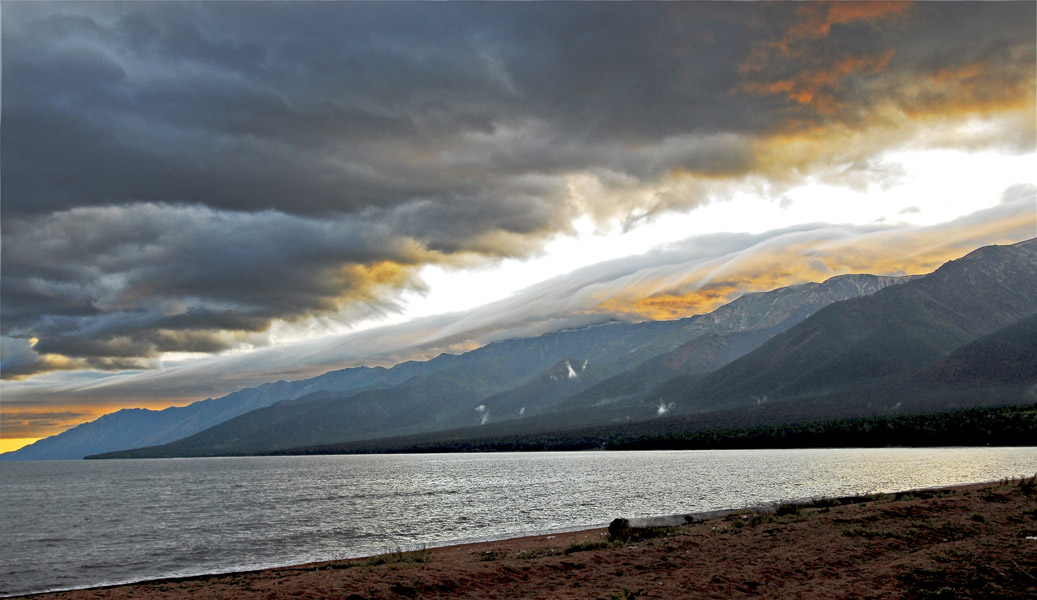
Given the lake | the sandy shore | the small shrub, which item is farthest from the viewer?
the lake

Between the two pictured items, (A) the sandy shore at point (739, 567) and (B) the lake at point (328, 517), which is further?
(B) the lake at point (328, 517)

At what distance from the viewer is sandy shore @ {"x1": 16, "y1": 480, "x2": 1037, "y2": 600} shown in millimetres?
23031

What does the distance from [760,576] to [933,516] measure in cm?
1696

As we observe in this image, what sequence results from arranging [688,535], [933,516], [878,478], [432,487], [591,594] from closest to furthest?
[591,594], [688,535], [933,516], [878,478], [432,487]

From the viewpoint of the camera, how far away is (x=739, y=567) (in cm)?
2641

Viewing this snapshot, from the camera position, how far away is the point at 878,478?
88.8 m

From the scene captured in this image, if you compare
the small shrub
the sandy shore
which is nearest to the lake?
the small shrub

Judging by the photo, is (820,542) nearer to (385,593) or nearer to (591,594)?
(591,594)

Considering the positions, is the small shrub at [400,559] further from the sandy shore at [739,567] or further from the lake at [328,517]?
the lake at [328,517]

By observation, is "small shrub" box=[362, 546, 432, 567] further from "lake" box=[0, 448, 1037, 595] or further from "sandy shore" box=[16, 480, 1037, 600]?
"lake" box=[0, 448, 1037, 595]

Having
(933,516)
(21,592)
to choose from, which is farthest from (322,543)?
(933,516)

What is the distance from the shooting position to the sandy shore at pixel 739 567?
23031 mm

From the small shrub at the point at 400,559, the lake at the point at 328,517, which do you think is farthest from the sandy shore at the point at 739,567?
the lake at the point at 328,517

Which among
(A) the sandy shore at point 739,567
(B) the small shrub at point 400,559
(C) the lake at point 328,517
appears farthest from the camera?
(C) the lake at point 328,517
